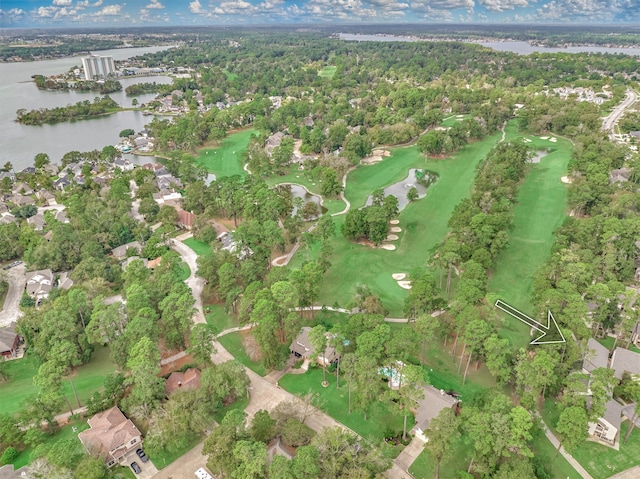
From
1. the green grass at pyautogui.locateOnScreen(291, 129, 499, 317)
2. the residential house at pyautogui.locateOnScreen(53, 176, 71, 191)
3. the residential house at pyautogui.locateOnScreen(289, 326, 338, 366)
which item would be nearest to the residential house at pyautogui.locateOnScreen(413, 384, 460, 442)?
the residential house at pyautogui.locateOnScreen(289, 326, 338, 366)

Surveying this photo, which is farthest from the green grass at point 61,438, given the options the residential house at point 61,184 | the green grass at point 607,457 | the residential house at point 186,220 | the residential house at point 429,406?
the residential house at point 61,184

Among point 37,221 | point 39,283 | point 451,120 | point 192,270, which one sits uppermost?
point 451,120

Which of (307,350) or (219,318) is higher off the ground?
(307,350)

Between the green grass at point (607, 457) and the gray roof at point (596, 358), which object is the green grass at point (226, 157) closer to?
the gray roof at point (596, 358)

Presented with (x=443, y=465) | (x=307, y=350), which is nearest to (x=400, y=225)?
(x=307, y=350)

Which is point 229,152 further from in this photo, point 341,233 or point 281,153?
point 341,233

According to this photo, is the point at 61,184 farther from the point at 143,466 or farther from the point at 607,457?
the point at 607,457

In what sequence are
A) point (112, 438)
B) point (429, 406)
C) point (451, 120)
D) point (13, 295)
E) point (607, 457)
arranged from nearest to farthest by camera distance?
1. point (607, 457)
2. point (112, 438)
3. point (429, 406)
4. point (13, 295)
5. point (451, 120)

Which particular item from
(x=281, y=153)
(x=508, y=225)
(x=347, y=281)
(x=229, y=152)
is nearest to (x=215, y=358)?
Answer: (x=347, y=281)
